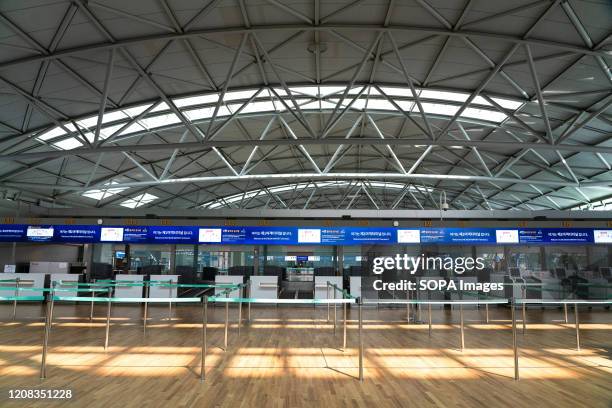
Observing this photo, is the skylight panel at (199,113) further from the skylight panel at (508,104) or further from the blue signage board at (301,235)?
the skylight panel at (508,104)

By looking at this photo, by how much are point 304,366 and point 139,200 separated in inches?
929

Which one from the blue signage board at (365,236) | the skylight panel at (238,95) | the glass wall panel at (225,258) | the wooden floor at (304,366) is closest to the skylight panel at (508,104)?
the blue signage board at (365,236)

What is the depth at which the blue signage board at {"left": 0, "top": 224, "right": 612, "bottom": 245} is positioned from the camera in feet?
48.8


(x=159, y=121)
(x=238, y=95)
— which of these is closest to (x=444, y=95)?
(x=238, y=95)

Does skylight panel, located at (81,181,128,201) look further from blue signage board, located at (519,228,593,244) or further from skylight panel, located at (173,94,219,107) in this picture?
blue signage board, located at (519,228,593,244)

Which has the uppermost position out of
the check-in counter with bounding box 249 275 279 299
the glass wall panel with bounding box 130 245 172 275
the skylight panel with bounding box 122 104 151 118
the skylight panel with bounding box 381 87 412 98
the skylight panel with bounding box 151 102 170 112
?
the skylight panel with bounding box 381 87 412 98

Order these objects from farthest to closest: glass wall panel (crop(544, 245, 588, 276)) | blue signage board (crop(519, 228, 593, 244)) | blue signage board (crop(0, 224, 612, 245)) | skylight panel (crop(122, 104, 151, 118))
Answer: blue signage board (crop(519, 228, 593, 244)), blue signage board (crop(0, 224, 612, 245)), glass wall panel (crop(544, 245, 588, 276)), skylight panel (crop(122, 104, 151, 118))

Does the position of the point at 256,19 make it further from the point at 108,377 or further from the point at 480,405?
the point at 480,405

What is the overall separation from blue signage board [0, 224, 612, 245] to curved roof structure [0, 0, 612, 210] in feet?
10.6

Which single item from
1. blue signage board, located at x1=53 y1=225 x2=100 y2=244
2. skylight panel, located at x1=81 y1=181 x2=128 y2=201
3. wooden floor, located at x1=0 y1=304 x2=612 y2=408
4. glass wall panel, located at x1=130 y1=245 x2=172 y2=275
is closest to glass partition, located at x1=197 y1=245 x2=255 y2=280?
glass wall panel, located at x1=130 y1=245 x2=172 y2=275

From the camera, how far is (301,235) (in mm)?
14906

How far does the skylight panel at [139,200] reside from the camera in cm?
2594

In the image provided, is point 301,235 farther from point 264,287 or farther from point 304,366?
point 304,366

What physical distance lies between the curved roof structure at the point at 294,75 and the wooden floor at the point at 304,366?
5829 mm
